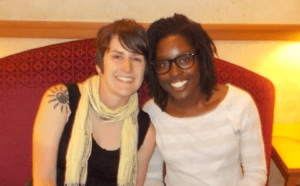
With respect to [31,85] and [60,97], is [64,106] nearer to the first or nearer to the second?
[60,97]

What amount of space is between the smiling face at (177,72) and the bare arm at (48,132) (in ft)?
1.81

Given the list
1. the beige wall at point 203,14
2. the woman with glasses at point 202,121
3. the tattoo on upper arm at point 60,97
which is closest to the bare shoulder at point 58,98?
the tattoo on upper arm at point 60,97

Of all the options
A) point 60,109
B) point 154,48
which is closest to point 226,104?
point 154,48

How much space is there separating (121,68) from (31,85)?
0.73m

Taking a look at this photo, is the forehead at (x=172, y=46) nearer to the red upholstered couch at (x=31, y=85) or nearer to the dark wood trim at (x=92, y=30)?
the red upholstered couch at (x=31, y=85)

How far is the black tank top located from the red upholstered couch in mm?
271

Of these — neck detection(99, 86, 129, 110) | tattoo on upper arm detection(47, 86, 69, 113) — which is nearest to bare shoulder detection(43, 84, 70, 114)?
tattoo on upper arm detection(47, 86, 69, 113)

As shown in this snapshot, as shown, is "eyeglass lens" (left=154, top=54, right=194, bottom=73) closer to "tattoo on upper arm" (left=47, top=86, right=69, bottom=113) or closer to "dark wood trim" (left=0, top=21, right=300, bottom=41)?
"tattoo on upper arm" (left=47, top=86, right=69, bottom=113)

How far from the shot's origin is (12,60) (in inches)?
76.2

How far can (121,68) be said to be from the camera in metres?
1.52

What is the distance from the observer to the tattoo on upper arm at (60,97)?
160 cm

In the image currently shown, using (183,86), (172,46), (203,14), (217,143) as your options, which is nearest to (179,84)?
(183,86)

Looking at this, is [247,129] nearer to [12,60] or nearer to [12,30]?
[12,60]

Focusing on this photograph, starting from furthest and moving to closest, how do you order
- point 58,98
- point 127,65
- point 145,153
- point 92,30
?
point 92,30 → point 145,153 → point 58,98 → point 127,65
